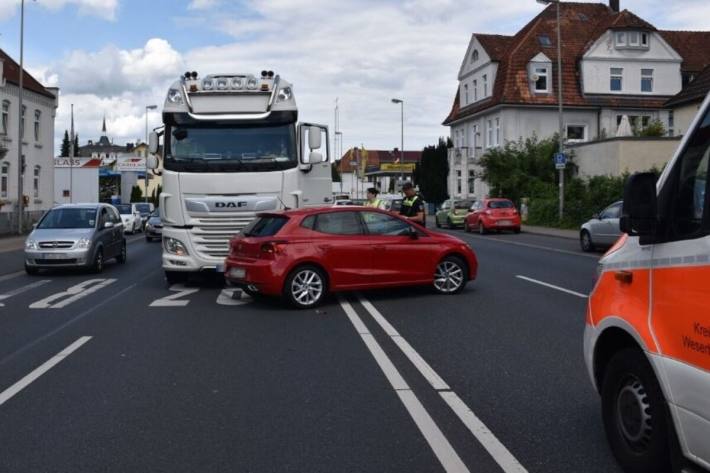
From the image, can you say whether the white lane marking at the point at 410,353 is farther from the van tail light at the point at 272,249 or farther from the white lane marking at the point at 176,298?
the white lane marking at the point at 176,298

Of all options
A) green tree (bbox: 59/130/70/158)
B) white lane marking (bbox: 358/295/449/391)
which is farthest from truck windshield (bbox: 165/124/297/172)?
green tree (bbox: 59/130/70/158)

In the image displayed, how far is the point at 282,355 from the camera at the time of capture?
8.39 metres

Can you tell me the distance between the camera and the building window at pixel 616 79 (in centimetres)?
5575

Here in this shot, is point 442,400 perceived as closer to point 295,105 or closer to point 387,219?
point 387,219

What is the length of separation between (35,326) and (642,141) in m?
31.1

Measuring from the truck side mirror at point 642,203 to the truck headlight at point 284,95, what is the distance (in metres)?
10.5

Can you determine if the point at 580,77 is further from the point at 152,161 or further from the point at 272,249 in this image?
the point at 272,249

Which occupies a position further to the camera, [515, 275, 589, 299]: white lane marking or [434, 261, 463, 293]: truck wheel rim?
[434, 261, 463, 293]: truck wheel rim

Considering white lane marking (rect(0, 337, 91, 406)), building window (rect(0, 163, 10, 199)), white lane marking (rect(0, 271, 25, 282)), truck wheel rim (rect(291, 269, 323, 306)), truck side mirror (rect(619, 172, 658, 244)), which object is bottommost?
white lane marking (rect(0, 337, 91, 406))

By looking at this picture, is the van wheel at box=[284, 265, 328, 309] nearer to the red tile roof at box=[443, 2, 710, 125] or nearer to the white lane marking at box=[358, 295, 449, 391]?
the white lane marking at box=[358, 295, 449, 391]

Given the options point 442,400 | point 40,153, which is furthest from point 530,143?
point 442,400

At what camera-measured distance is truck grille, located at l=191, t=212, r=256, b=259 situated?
14039 millimetres

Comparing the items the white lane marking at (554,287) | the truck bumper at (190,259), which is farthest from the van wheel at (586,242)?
the truck bumper at (190,259)

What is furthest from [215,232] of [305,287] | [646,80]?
[646,80]
